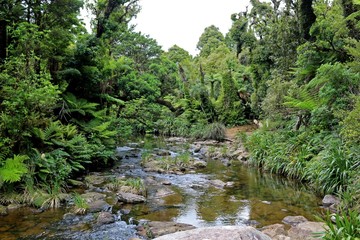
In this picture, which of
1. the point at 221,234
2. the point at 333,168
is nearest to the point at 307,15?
the point at 333,168

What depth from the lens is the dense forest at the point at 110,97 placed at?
698 cm

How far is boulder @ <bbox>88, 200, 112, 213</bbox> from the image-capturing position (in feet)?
21.2

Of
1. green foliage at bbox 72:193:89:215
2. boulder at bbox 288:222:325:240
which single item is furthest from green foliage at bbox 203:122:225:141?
boulder at bbox 288:222:325:240

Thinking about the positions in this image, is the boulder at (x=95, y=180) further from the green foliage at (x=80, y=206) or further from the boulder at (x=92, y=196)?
the green foliage at (x=80, y=206)

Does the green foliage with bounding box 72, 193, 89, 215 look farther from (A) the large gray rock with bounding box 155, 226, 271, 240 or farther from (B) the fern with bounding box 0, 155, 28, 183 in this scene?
(A) the large gray rock with bounding box 155, 226, 271, 240

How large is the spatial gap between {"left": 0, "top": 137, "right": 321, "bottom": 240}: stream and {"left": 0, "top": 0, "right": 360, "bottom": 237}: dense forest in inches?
25.7

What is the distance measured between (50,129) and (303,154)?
23.2ft

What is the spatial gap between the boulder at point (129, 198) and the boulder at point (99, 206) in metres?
0.43

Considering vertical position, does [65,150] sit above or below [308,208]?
above

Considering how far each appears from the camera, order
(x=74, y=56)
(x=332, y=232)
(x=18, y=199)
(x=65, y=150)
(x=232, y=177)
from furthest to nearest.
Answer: (x=74, y=56) < (x=232, y=177) < (x=65, y=150) < (x=18, y=199) < (x=332, y=232)

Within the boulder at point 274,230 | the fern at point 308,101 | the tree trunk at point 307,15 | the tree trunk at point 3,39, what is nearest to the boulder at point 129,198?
the boulder at point 274,230

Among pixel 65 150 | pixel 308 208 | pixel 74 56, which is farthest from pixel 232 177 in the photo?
pixel 74 56

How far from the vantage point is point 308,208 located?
21.9ft

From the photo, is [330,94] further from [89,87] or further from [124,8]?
[124,8]
